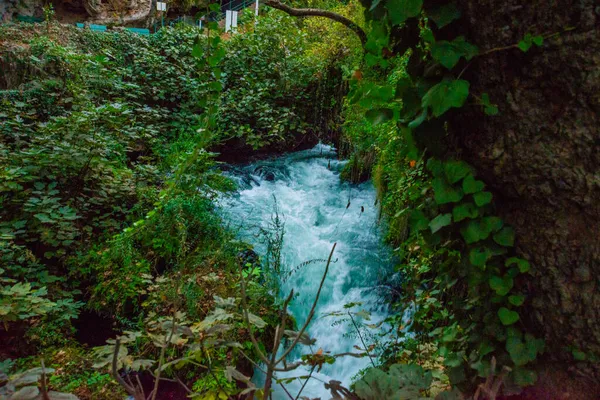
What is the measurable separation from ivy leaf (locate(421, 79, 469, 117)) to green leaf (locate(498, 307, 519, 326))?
0.74m

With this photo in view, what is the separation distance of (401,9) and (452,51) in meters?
0.22

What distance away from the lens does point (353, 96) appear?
159cm

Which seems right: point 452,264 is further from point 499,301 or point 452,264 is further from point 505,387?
point 505,387

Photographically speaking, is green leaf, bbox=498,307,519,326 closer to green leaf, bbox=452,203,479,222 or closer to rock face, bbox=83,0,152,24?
green leaf, bbox=452,203,479,222

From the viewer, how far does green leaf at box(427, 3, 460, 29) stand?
1.28m

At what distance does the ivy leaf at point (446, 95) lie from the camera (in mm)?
1235

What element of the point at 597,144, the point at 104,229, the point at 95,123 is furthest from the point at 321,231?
the point at 597,144

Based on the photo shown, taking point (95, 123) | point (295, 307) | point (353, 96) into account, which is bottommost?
point (295, 307)

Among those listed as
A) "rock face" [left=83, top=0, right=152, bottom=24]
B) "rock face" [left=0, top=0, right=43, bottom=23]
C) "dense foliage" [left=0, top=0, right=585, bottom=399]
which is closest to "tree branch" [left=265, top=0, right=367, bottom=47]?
"dense foliage" [left=0, top=0, right=585, bottom=399]

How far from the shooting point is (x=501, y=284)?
1.34 m

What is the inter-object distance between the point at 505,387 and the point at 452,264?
0.49m

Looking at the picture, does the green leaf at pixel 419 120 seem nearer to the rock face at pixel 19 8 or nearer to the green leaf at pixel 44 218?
→ the green leaf at pixel 44 218

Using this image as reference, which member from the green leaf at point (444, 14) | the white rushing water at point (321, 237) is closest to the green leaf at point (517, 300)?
the green leaf at point (444, 14)

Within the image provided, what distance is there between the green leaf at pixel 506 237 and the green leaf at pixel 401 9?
2.68 feet
